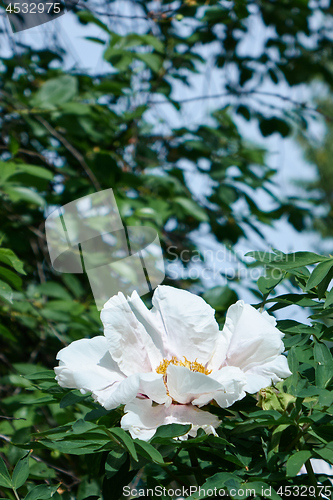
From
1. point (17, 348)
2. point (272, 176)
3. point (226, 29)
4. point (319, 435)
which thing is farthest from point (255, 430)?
point (226, 29)

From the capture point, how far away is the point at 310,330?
468 mm

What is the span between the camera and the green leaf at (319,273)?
48cm

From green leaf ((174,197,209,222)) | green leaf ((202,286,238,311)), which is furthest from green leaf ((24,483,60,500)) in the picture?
green leaf ((174,197,209,222))

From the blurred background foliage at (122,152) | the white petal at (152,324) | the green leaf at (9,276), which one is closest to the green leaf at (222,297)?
the blurred background foliage at (122,152)

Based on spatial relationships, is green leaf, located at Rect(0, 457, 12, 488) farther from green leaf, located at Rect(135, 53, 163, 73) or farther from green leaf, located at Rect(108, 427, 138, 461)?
green leaf, located at Rect(135, 53, 163, 73)

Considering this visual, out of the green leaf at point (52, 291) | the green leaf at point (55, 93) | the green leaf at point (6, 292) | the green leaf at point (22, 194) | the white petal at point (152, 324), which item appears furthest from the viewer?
the green leaf at point (55, 93)

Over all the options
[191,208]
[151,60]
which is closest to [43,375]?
[191,208]

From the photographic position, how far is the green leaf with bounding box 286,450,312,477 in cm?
35

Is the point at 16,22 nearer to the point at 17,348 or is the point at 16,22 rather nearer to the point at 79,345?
the point at 17,348

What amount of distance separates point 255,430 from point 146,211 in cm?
79

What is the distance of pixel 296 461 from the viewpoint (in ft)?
1.21

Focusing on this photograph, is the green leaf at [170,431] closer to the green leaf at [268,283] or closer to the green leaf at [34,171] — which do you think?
the green leaf at [268,283]

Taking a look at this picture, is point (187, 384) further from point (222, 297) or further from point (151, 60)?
point (151, 60)

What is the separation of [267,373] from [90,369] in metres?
0.16
